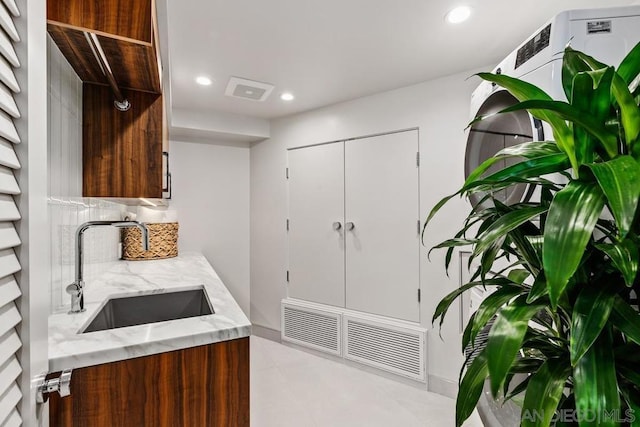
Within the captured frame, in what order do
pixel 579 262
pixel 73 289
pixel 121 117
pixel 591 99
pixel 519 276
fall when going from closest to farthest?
pixel 579 262 < pixel 591 99 < pixel 519 276 < pixel 73 289 < pixel 121 117

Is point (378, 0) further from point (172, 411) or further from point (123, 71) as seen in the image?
point (172, 411)

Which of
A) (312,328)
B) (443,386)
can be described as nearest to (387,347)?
(443,386)

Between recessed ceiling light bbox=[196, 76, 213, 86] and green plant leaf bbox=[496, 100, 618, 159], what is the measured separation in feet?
7.98

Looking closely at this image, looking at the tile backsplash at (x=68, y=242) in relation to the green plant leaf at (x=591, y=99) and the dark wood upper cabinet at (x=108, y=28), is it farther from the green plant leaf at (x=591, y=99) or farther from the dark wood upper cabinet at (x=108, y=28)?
the green plant leaf at (x=591, y=99)

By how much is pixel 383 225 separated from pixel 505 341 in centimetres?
229

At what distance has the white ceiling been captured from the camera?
159cm

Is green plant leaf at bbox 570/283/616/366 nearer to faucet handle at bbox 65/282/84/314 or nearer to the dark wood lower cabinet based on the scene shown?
the dark wood lower cabinet

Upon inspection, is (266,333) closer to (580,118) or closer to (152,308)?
(152,308)

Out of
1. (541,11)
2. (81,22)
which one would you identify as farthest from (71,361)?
(541,11)

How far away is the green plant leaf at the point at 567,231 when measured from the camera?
37 cm

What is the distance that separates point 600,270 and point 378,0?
150 cm

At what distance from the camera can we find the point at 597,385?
1.35 ft

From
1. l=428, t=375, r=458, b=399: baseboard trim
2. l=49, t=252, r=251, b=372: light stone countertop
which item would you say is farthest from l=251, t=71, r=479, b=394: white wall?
l=49, t=252, r=251, b=372: light stone countertop

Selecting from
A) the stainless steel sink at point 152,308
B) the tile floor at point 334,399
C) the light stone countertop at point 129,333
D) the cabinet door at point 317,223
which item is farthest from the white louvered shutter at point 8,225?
the cabinet door at point 317,223
